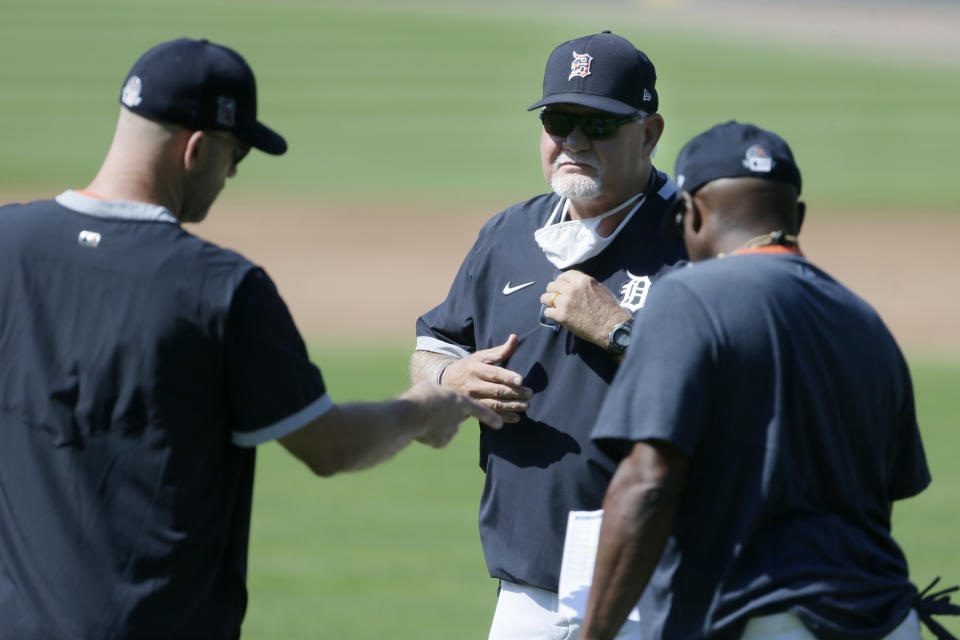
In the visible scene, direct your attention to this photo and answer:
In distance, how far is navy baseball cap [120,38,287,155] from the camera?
132 inches

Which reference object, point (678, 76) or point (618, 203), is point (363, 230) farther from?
point (678, 76)

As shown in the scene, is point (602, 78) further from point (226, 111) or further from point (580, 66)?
point (226, 111)

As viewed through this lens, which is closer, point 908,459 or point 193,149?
point 193,149

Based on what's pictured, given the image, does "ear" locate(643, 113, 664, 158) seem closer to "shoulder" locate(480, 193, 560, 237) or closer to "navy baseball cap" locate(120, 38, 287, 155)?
"shoulder" locate(480, 193, 560, 237)

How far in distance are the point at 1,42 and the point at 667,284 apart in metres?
52.2

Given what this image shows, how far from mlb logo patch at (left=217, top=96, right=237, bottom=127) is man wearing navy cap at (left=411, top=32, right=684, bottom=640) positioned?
1.33 metres

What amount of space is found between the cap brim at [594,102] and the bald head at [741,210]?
1087mm

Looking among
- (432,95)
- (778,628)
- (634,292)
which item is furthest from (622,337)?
(432,95)

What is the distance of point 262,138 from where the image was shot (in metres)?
3.58

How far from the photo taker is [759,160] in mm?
3359

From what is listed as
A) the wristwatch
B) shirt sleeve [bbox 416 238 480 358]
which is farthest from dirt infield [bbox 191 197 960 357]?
the wristwatch

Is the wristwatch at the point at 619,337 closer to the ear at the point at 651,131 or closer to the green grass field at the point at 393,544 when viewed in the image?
the ear at the point at 651,131

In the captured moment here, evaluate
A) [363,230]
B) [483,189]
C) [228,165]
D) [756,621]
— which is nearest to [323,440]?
[228,165]

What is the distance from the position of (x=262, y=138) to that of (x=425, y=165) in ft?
96.6
